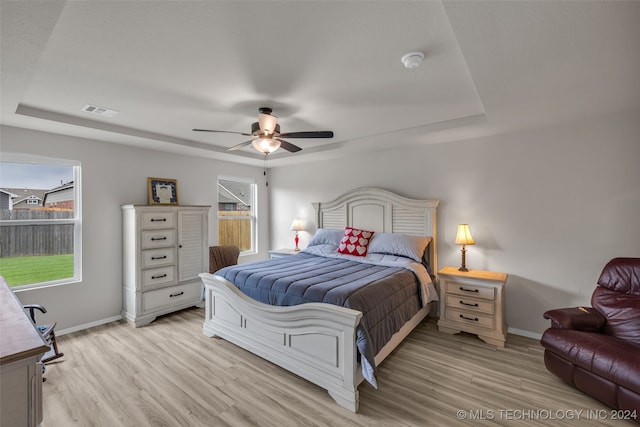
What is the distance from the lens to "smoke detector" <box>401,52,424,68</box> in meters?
1.80

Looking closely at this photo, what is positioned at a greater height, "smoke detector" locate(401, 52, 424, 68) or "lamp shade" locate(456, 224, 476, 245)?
"smoke detector" locate(401, 52, 424, 68)

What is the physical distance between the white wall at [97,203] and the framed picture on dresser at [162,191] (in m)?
0.09

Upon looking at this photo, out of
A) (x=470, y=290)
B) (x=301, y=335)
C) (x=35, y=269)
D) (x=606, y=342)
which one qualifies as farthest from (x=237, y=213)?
(x=606, y=342)

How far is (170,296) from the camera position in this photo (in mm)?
3818

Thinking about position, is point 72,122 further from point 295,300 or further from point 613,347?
point 613,347

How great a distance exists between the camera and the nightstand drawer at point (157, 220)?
3.60 metres

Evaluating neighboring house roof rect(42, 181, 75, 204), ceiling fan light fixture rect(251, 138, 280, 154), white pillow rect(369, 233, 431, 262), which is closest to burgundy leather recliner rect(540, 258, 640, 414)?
white pillow rect(369, 233, 431, 262)

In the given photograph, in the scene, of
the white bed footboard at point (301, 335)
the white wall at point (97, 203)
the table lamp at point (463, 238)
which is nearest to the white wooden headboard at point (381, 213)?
the table lamp at point (463, 238)

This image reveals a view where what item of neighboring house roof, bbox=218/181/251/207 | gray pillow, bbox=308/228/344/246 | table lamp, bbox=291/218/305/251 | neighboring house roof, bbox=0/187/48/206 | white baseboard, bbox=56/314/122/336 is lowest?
white baseboard, bbox=56/314/122/336

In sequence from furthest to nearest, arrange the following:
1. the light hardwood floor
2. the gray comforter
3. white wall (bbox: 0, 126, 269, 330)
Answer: white wall (bbox: 0, 126, 269, 330), the gray comforter, the light hardwood floor

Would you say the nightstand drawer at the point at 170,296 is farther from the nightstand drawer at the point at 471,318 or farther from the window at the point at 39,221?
the nightstand drawer at the point at 471,318

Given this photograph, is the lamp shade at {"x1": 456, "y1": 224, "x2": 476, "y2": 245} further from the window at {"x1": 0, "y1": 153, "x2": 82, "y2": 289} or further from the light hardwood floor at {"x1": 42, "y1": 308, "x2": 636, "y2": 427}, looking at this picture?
the window at {"x1": 0, "y1": 153, "x2": 82, "y2": 289}

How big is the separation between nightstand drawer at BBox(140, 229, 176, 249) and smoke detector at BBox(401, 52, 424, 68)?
348 centimetres

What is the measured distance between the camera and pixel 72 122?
9.56 feet
